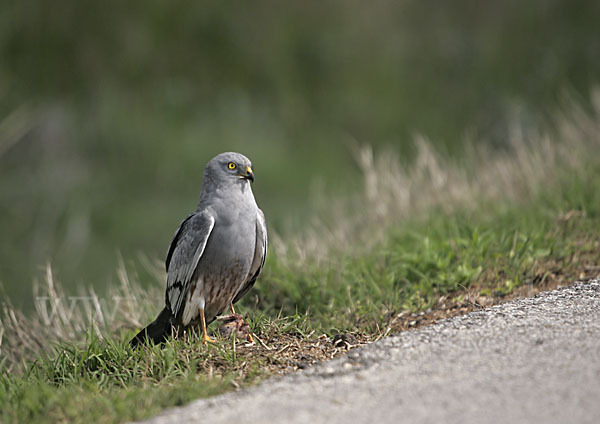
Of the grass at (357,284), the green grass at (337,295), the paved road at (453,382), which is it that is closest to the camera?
the paved road at (453,382)

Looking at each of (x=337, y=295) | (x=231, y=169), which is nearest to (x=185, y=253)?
(x=231, y=169)

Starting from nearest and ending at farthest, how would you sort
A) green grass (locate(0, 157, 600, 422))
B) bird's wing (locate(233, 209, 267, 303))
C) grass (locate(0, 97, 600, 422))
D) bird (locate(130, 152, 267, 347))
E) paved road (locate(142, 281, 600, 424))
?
paved road (locate(142, 281, 600, 424)) → green grass (locate(0, 157, 600, 422)) → grass (locate(0, 97, 600, 422)) → bird (locate(130, 152, 267, 347)) → bird's wing (locate(233, 209, 267, 303))

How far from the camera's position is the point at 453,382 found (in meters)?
2.96

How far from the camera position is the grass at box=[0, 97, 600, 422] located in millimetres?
3633

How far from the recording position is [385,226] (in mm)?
6938

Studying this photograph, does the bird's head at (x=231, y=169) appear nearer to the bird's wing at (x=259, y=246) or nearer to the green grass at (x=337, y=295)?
the bird's wing at (x=259, y=246)

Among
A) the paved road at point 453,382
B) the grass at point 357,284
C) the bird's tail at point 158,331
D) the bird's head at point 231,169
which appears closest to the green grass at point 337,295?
the grass at point 357,284

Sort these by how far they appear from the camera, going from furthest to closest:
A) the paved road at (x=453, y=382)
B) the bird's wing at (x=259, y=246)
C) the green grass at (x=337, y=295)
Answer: the bird's wing at (x=259, y=246), the green grass at (x=337, y=295), the paved road at (x=453, y=382)

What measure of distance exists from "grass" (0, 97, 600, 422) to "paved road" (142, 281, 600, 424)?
1.31 ft

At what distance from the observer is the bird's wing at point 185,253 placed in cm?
434

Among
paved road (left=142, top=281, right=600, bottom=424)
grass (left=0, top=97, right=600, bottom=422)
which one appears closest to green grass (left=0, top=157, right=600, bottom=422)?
grass (left=0, top=97, right=600, bottom=422)

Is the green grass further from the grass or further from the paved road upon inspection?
the paved road

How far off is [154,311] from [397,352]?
2.66m

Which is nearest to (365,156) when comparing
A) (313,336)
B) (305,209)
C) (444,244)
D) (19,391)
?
(444,244)
